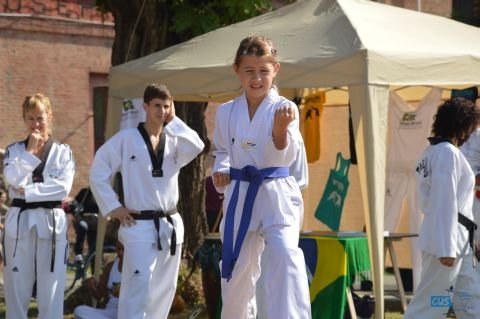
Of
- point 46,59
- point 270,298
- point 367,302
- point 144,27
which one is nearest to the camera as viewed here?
point 270,298

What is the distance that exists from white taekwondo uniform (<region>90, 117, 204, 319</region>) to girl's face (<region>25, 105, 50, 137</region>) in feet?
2.29

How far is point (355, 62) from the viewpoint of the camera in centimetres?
919

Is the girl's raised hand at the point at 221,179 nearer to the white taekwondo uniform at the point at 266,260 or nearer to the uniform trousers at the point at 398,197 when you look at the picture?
the white taekwondo uniform at the point at 266,260

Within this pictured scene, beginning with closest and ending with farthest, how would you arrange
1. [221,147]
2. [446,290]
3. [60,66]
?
[221,147]
[446,290]
[60,66]

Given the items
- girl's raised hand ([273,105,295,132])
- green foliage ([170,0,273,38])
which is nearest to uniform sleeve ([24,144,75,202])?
girl's raised hand ([273,105,295,132])

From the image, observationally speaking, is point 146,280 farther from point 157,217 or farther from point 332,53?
point 332,53

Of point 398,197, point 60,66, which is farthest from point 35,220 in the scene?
point 60,66

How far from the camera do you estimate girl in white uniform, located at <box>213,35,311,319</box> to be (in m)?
6.68

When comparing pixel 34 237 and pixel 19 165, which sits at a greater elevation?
pixel 19 165

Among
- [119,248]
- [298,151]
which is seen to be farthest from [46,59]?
[298,151]

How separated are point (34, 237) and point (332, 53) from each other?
2.84m

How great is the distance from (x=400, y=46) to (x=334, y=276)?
2036 mm

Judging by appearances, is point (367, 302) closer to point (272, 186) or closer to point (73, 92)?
point (272, 186)

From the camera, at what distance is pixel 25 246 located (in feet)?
29.3
